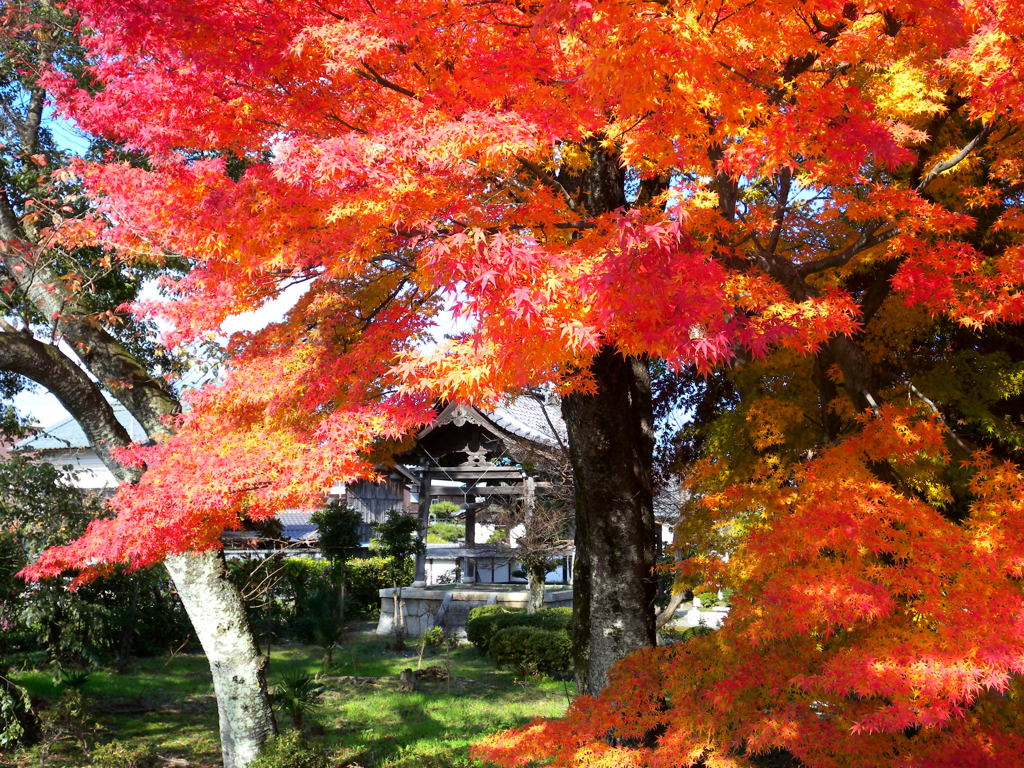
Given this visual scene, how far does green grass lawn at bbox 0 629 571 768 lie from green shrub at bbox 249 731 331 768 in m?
0.58

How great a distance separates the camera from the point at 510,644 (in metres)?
12.7

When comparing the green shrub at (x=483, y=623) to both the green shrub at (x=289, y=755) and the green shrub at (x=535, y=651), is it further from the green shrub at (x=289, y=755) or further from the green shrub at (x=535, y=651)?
the green shrub at (x=289, y=755)

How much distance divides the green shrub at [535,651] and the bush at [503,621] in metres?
0.31

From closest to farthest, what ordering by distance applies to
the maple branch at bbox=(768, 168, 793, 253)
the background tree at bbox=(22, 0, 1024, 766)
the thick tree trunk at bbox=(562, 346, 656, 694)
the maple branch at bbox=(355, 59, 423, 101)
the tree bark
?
the background tree at bbox=(22, 0, 1024, 766)
the maple branch at bbox=(355, 59, 423, 101)
the maple branch at bbox=(768, 168, 793, 253)
the thick tree trunk at bbox=(562, 346, 656, 694)
the tree bark

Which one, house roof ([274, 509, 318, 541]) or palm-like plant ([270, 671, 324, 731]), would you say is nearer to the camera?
palm-like plant ([270, 671, 324, 731])

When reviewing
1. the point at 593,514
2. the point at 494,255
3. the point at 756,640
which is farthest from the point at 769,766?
the point at 494,255

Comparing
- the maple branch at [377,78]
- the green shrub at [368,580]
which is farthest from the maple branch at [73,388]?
the green shrub at [368,580]

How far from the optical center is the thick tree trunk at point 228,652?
23.3ft

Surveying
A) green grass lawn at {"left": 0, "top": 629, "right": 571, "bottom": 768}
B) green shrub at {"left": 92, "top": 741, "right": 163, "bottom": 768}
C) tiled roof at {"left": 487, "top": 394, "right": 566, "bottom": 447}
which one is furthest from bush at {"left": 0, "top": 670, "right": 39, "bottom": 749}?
tiled roof at {"left": 487, "top": 394, "right": 566, "bottom": 447}

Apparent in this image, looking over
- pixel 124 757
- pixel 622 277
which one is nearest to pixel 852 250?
pixel 622 277

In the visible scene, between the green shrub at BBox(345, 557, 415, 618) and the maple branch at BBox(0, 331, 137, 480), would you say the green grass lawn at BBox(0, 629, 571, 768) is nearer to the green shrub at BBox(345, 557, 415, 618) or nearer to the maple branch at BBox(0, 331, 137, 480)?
the maple branch at BBox(0, 331, 137, 480)

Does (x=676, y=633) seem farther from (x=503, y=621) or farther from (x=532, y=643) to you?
(x=532, y=643)

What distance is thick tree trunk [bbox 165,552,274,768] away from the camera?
7.11 meters

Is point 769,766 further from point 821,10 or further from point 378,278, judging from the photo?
point 821,10
